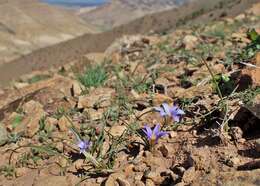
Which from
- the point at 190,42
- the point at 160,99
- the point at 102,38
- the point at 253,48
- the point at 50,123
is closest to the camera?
the point at 160,99

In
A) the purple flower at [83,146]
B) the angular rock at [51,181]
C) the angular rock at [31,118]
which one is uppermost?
the angular rock at [31,118]

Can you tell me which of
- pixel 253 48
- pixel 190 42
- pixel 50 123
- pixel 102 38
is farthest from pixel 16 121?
pixel 102 38

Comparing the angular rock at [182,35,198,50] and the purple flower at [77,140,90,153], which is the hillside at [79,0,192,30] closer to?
the angular rock at [182,35,198,50]

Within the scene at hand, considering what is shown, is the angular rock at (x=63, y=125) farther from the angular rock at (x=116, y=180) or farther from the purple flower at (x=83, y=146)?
the angular rock at (x=116, y=180)

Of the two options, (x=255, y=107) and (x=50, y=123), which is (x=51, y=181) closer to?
(x=50, y=123)

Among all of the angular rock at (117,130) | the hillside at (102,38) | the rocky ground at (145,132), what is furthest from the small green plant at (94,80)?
the hillside at (102,38)

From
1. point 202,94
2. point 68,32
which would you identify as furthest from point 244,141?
point 68,32
